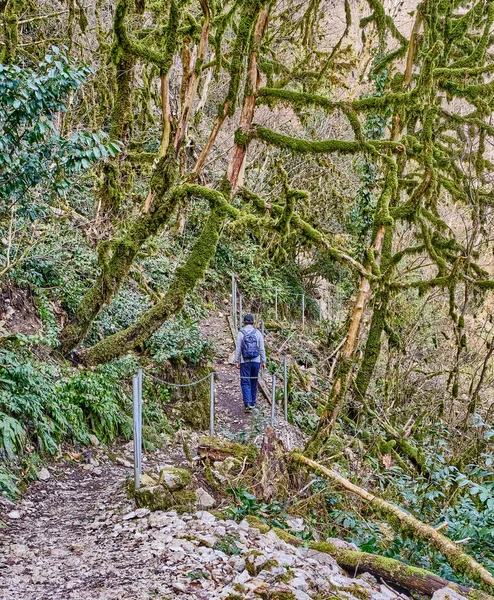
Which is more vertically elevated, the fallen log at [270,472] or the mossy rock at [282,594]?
the mossy rock at [282,594]

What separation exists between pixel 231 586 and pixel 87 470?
3976 mm

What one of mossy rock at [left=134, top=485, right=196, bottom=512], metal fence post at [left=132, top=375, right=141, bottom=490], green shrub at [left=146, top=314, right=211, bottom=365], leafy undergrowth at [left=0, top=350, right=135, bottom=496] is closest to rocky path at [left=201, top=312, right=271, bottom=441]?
green shrub at [left=146, top=314, right=211, bottom=365]

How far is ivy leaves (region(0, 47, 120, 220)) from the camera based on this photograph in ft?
16.3

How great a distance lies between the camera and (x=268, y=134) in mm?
8359

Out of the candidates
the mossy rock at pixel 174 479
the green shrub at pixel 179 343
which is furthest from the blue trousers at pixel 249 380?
the mossy rock at pixel 174 479

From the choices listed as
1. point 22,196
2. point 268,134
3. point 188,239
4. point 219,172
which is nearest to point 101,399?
point 22,196

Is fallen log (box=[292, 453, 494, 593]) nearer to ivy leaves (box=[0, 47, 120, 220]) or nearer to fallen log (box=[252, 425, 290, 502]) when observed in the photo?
fallen log (box=[252, 425, 290, 502])

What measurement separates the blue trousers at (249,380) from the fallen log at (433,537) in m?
3.45

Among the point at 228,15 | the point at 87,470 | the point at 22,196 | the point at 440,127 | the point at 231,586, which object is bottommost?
the point at 87,470

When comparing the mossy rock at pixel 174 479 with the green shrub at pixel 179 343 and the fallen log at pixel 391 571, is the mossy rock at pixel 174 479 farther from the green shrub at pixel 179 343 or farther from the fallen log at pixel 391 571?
the green shrub at pixel 179 343

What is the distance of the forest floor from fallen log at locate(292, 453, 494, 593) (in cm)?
194

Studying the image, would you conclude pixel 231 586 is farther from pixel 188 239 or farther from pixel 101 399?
pixel 188 239

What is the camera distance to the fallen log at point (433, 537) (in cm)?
483

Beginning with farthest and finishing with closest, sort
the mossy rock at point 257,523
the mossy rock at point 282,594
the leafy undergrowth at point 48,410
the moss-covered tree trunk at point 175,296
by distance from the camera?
the moss-covered tree trunk at point 175,296 < the leafy undergrowth at point 48,410 < the mossy rock at point 257,523 < the mossy rock at point 282,594
